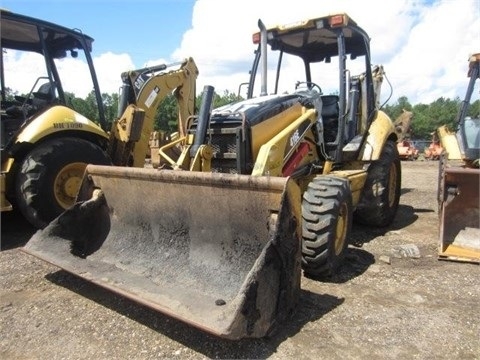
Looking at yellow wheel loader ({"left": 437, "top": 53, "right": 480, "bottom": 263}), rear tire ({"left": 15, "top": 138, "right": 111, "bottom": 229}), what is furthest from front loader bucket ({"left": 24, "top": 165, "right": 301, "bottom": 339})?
yellow wheel loader ({"left": 437, "top": 53, "right": 480, "bottom": 263})

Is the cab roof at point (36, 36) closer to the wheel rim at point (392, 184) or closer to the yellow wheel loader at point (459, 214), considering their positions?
the wheel rim at point (392, 184)

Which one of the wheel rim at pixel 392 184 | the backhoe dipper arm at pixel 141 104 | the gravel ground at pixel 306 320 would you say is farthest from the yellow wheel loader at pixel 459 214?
the backhoe dipper arm at pixel 141 104

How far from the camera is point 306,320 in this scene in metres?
3.40

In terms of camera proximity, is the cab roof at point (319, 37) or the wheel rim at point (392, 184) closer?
the cab roof at point (319, 37)

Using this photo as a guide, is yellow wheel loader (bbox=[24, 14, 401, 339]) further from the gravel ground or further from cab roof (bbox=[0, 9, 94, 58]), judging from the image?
cab roof (bbox=[0, 9, 94, 58])

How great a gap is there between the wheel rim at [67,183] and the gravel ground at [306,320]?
1104mm

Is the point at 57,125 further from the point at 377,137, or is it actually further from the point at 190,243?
the point at 377,137

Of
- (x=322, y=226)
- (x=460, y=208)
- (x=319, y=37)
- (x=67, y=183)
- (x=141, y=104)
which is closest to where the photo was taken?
(x=322, y=226)

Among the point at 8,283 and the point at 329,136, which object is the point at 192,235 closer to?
the point at 8,283

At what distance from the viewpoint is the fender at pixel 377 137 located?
5.98m

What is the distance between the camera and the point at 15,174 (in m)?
5.58

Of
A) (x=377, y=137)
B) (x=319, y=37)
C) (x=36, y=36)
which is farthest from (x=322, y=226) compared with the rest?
(x=36, y=36)

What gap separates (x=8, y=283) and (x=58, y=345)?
1.51m

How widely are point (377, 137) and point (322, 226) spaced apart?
2.67m
